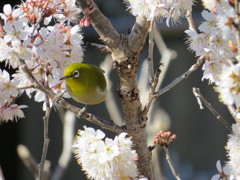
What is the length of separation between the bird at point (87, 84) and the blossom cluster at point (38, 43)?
213 millimetres

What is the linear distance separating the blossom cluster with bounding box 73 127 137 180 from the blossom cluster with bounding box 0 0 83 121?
24 centimetres

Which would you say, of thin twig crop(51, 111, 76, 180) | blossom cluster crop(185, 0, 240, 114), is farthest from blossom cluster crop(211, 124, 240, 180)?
thin twig crop(51, 111, 76, 180)

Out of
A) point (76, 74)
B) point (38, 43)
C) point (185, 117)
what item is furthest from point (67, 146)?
point (185, 117)

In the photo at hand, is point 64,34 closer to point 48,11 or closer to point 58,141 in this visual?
point 48,11

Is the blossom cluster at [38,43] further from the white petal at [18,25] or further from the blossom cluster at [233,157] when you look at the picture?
the blossom cluster at [233,157]

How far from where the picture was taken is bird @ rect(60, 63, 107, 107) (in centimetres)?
201

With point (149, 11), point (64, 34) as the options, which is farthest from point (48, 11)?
point (149, 11)

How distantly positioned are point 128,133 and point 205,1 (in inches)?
18.5

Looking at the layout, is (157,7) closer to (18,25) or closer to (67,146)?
(18,25)

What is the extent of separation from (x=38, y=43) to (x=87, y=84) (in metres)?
0.57

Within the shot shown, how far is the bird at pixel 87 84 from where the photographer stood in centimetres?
201

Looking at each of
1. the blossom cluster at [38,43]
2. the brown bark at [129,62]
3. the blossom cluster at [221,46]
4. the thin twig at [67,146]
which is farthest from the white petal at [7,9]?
the thin twig at [67,146]

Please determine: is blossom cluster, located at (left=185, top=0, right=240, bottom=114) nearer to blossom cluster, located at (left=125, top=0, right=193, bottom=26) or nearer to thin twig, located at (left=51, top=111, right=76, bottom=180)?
blossom cluster, located at (left=125, top=0, right=193, bottom=26)

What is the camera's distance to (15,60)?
161cm
